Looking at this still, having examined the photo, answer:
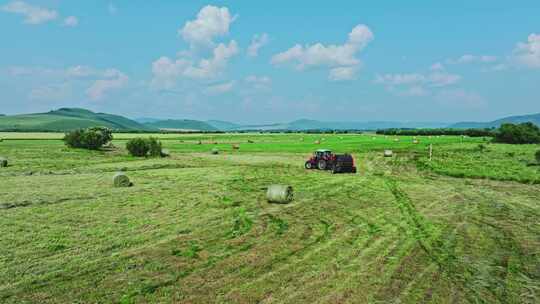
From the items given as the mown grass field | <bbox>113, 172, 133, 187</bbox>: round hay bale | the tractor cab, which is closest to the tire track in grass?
the mown grass field

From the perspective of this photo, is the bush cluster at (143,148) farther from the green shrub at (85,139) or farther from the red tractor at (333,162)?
the red tractor at (333,162)

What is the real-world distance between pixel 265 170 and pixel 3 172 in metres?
22.2

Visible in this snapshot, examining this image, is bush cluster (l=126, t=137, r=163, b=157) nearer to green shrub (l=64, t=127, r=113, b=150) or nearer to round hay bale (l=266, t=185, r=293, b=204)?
green shrub (l=64, t=127, r=113, b=150)

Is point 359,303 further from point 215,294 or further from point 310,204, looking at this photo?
point 310,204

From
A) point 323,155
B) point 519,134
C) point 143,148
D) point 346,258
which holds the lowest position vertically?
point 346,258

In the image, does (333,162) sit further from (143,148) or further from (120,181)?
(143,148)

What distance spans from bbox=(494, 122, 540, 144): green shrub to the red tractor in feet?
201

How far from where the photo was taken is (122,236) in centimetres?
1425

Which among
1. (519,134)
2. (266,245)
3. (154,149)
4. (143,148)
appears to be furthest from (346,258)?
(519,134)

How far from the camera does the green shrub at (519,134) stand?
80875 mm

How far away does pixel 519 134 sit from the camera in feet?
Result: 266

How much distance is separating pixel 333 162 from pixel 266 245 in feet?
78.2

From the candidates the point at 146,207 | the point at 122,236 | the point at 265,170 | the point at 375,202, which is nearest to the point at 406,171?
the point at 265,170

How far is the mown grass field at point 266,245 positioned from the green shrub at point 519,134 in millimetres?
64596
